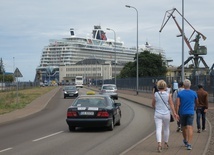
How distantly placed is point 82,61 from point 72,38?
950 centimetres

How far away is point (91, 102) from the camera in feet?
53.9

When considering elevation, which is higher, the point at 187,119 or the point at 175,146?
the point at 187,119

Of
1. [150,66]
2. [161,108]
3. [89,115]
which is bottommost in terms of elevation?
[89,115]

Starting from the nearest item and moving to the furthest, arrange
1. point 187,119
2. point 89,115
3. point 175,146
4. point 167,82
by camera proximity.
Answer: point 187,119
point 175,146
point 89,115
point 167,82

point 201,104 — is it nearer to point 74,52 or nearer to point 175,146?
point 175,146

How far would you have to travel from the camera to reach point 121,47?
17650 centimetres

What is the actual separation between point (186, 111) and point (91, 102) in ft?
20.1

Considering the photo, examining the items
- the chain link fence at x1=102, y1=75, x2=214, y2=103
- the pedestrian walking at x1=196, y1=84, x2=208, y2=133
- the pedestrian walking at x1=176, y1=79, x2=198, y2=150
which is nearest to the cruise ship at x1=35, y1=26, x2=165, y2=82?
the chain link fence at x1=102, y1=75, x2=214, y2=103

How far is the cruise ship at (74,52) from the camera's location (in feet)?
549

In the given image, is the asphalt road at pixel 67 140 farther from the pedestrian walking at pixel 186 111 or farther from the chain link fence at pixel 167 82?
the chain link fence at pixel 167 82

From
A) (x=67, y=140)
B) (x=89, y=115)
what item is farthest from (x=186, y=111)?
(x=89, y=115)

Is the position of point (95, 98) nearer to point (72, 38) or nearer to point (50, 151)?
point (50, 151)

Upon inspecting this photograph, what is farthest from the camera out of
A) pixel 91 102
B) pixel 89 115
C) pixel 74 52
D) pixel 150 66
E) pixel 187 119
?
pixel 74 52

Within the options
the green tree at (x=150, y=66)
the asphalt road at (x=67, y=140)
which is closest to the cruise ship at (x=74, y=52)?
the green tree at (x=150, y=66)
